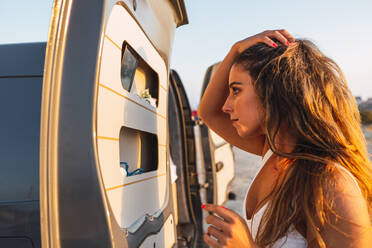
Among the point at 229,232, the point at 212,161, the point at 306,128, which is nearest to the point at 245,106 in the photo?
the point at 306,128

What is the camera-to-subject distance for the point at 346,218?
2.91ft

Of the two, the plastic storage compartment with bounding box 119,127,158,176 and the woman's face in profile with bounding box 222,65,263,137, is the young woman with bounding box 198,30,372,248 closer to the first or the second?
the woman's face in profile with bounding box 222,65,263,137

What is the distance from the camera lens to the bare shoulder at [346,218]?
0.88m

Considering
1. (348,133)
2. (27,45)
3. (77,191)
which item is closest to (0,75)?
(27,45)

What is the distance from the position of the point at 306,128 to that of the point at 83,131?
749mm

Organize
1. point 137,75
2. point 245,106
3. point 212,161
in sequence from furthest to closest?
point 212,161 → point 137,75 → point 245,106

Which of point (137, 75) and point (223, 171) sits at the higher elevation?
point (137, 75)

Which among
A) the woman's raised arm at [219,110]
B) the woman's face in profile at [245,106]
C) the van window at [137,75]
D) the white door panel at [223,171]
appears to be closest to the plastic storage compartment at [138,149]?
the van window at [137,75]

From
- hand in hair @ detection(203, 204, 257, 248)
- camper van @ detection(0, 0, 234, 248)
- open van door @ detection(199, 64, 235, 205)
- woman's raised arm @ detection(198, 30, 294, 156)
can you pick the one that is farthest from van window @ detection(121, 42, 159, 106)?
open van door @ detection(199, 64, 235, 205)

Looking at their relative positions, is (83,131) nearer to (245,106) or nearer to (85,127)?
(85,127)

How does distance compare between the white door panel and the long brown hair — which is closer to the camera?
the long brown hair

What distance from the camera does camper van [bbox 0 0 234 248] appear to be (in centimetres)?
91

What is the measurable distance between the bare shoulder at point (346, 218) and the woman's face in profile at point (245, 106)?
1.22 ft

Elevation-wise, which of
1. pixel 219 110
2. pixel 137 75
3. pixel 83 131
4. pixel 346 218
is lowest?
pixel 346 218
